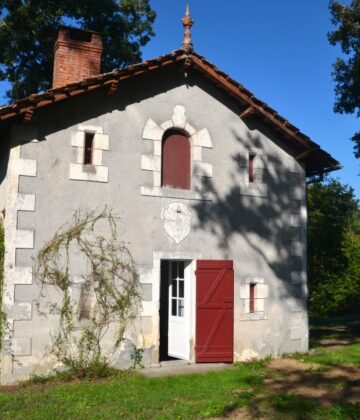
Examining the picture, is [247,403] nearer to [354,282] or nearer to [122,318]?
[122,318]

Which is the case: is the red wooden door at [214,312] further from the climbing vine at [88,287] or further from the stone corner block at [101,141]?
the stone corner block at [101,141]

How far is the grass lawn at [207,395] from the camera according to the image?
21.0ft

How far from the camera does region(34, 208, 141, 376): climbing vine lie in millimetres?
8531

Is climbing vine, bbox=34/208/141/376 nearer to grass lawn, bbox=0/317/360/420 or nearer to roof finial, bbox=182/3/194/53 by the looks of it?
grass lawn, bbox=0/317/360/420

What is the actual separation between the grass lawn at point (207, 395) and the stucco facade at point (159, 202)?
1.02m

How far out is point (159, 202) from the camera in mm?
9656

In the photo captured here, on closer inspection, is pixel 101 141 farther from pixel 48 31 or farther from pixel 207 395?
pixel 48 31

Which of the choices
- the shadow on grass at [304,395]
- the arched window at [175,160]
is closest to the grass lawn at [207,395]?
the shadow on grass at [304,395]

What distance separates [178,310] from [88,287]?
7.38 ft

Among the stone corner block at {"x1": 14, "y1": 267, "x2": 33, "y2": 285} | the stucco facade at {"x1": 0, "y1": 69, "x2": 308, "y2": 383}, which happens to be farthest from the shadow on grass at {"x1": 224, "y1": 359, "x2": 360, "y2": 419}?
the stone corner block at {"x1": 14, "y1": 267, "x2": 33, "y2": 285}

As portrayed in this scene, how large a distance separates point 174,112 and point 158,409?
579 cm

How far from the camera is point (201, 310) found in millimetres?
9711

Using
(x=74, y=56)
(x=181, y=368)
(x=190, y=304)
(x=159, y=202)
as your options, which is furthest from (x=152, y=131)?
(x=181, y=368)

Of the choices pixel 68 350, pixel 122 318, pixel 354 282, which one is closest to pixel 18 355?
pixel 68 350
